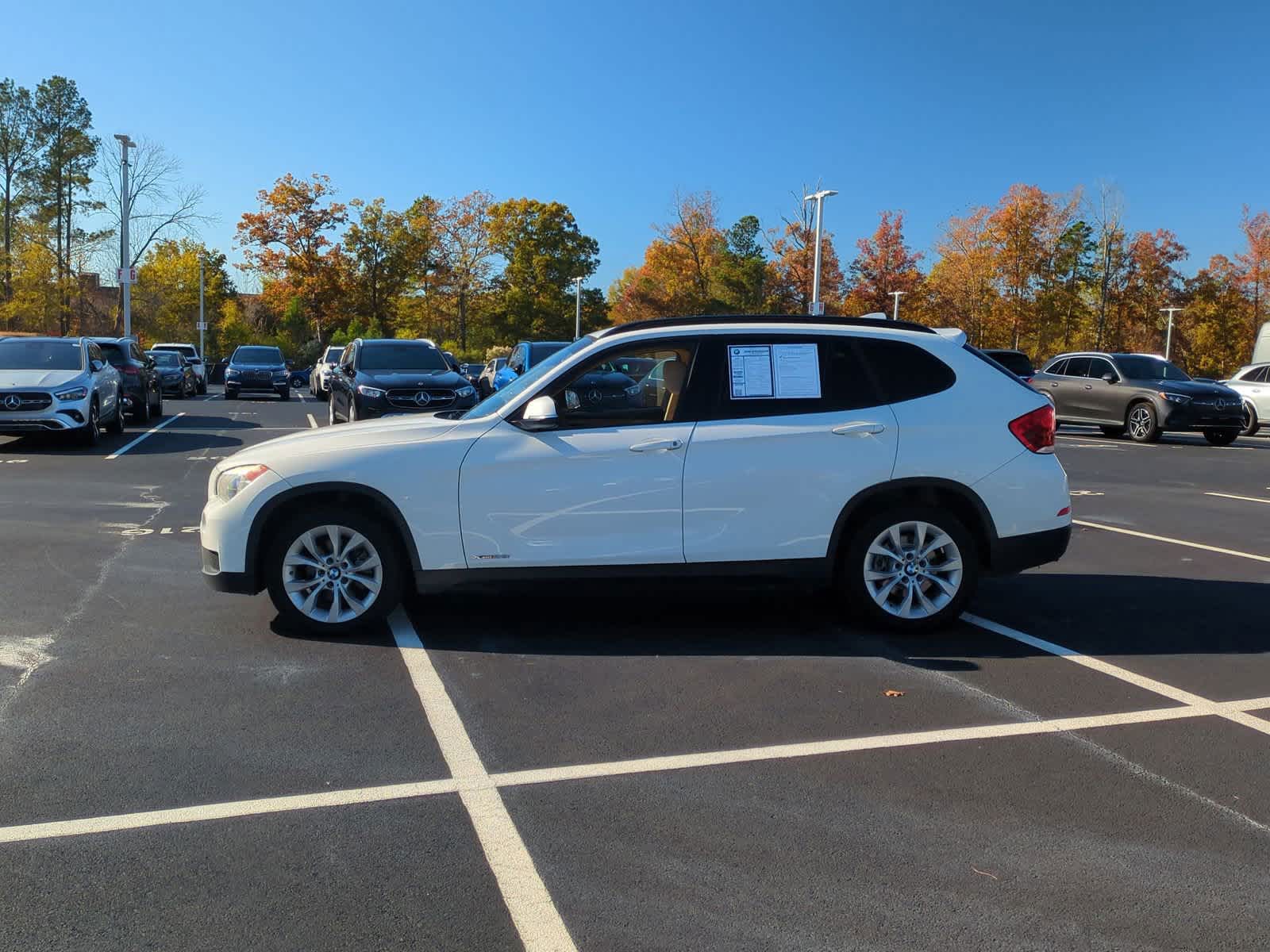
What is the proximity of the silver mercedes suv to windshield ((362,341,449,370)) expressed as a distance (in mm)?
3960

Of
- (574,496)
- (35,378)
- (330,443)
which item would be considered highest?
(35,378)

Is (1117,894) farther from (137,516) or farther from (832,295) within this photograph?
(832,295)

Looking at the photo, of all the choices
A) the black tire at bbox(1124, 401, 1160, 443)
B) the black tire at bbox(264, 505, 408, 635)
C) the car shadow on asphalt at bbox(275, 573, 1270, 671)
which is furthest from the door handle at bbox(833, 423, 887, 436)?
the black tire at bbox(1124, 401, 1160, 443)

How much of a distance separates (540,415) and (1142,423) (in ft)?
62.1

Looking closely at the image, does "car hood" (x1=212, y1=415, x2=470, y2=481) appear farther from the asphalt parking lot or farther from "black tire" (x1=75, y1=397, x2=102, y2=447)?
"black tire" (x1=75, y1=397, x2=102, y2=447)

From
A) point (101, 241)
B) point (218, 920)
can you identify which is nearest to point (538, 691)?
point (218, 920)

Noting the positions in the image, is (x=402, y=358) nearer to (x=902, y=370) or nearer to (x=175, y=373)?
(x=902, y=370)

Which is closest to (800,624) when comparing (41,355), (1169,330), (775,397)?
(775,397)

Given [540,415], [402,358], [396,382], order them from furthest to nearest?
[402,358] < [396,382] < [540,415]

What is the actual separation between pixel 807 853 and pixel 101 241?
5730cm

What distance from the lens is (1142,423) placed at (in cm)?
2169

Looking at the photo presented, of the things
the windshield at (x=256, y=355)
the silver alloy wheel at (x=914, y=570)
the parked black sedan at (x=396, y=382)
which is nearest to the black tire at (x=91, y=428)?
the parked black sedan at (x=396, y=382)

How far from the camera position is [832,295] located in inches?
2628

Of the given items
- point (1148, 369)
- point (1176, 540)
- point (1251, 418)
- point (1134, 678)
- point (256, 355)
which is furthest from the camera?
point (256, 355)
